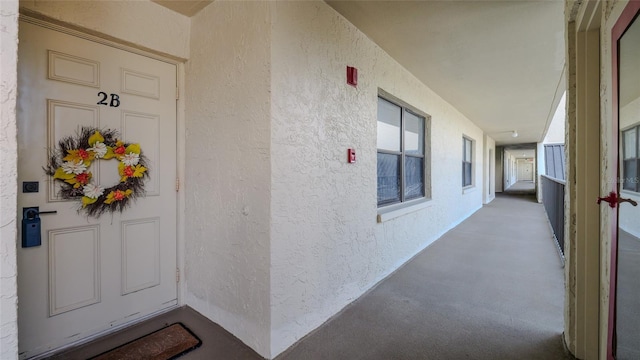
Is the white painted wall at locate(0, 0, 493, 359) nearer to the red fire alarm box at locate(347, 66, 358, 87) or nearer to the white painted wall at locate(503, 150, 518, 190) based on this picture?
the red fire alarm box at locate(347, 66, 358, 87)

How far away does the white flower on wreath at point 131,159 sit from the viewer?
2014 mm

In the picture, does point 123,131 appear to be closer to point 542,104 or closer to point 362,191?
point 362,191

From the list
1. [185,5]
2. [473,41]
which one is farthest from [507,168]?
[185,5]

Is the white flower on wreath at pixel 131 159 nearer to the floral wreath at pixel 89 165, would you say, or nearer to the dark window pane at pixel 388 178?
the floral wreath at pixel 89 165

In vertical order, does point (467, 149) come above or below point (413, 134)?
above

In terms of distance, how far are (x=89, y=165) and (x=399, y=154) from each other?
3.18 metres

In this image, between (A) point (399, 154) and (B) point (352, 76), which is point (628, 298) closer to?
(B) point (352, 76)

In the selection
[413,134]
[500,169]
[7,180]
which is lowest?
[7,180]

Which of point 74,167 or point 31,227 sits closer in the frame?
point 31,227

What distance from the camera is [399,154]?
11.6ft

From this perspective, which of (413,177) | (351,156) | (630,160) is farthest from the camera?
(413,177)

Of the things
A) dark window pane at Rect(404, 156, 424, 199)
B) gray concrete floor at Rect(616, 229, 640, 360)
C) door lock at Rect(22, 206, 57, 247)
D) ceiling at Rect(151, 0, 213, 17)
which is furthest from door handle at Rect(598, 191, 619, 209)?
door lock at Rect(22, 206, 57, 247)

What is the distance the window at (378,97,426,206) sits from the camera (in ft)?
10.5

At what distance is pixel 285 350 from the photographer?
175 cm
